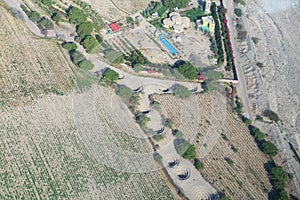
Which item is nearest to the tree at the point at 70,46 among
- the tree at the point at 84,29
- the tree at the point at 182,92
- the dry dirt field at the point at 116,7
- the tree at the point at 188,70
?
the tree at the point at 84,29

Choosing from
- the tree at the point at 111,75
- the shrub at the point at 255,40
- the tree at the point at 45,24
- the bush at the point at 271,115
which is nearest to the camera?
the bush at the point at 271,115

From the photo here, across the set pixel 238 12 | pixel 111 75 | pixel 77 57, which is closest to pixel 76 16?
pixel 77 57

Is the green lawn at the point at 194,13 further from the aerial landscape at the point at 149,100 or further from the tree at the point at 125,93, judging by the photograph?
the tree at the point at 125,93

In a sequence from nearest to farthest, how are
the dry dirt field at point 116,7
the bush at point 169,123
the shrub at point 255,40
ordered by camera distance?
the bush at point 169,123, the shrub at point 255,40, the dry dirt field at point 116,7

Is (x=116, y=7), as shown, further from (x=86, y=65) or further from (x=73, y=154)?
(x=73, y=154)

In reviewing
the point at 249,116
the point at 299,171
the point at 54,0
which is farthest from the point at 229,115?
the point at 54,0

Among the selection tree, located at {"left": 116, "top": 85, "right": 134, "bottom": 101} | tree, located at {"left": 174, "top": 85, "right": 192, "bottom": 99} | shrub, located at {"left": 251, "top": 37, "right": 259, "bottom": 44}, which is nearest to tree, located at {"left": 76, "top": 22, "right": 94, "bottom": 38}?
tree, located at {"left": 116, "top": 85, "right": 134, "bottom": 101}

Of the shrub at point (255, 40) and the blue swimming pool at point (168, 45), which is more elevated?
A: the shrub at point (255, 40)
